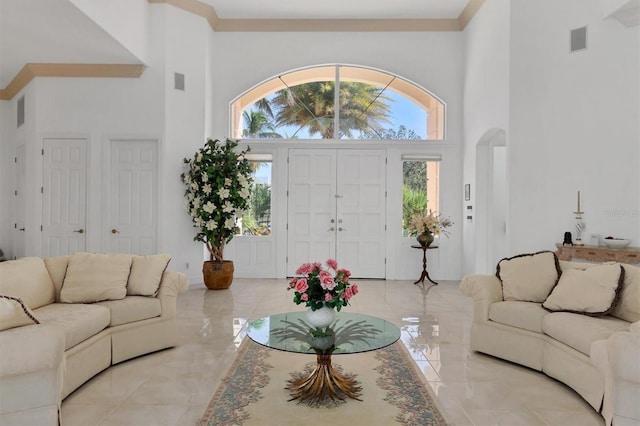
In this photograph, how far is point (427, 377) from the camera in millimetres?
3328

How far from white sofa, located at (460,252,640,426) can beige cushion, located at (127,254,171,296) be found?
2.70m

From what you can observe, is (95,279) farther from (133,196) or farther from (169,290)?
(133,196)

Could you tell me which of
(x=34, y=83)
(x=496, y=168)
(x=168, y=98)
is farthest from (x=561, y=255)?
(x=34, y=83)

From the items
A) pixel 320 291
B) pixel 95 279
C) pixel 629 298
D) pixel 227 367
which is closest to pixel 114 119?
pixel 95 279

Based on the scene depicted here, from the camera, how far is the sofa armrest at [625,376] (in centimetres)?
219

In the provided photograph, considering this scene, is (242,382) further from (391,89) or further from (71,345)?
(391,89)

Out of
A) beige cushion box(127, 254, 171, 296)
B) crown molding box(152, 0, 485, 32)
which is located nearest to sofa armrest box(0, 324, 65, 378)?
beige cushion box(127, 254, 171, 296)

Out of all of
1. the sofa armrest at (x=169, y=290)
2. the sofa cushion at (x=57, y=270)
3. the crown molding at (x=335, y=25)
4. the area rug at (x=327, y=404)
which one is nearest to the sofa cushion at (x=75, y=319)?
the sofa cushion at (x=57, y=270)

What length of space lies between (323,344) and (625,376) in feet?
5.26

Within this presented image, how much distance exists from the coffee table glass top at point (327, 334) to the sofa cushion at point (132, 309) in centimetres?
110

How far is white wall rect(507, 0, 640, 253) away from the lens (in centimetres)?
513

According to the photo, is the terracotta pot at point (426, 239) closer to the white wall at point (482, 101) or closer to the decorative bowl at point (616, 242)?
the white wall at point (482, 101)

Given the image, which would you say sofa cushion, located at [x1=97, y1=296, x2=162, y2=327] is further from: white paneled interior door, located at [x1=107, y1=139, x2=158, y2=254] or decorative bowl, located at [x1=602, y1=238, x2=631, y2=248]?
decorative bowl, located at [x1=602, y1=238, x2=631, y2=248]

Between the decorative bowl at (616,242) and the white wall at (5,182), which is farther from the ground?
the white wall at (5,182)
